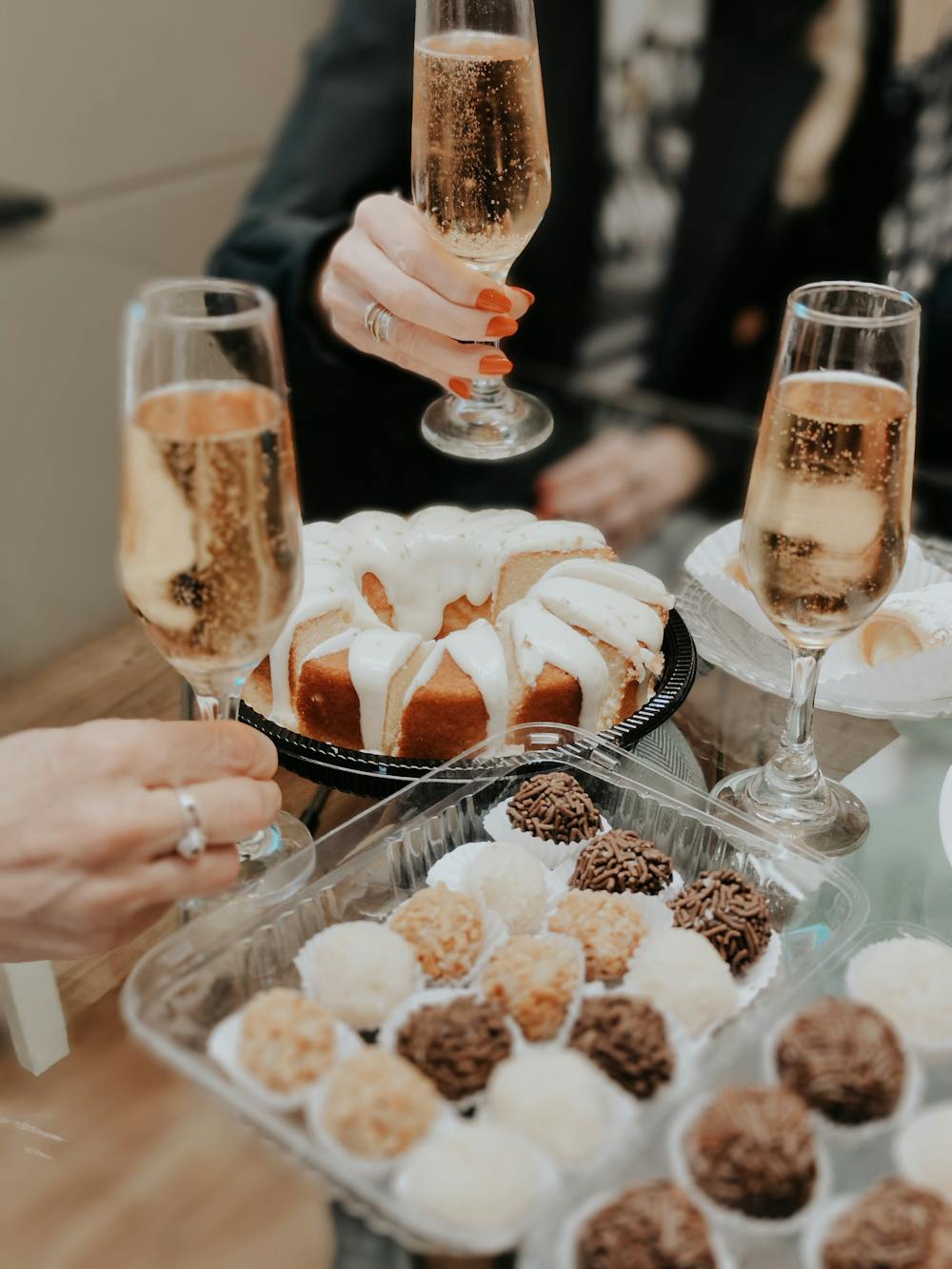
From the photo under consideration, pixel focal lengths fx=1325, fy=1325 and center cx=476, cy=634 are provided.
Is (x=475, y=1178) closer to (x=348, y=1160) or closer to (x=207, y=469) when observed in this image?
(x=348, y=1160)

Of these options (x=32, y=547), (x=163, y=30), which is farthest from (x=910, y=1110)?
(x=163, y=30)

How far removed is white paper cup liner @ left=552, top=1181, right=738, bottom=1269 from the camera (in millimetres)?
583

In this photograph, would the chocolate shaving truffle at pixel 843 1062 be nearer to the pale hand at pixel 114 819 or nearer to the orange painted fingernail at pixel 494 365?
the pale hand at pixel 114 819

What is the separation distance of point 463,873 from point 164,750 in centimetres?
21

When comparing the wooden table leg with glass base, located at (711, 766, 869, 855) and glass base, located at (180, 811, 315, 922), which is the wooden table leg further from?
glass base, located at (711, 766, 869, 855)

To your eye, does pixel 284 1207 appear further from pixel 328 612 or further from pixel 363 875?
pixel 328 612

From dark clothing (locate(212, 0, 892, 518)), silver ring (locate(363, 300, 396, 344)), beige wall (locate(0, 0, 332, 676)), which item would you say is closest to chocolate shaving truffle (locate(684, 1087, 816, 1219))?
silver ring (locate(363, 300, 396, 344))

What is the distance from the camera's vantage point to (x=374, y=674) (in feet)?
3.39

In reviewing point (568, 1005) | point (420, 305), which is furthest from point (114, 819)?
point (420, 305)

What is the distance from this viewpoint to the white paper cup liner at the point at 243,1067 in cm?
65

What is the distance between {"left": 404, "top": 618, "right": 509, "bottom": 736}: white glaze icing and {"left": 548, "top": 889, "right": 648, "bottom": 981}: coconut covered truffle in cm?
25

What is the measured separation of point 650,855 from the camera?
846 millimetres

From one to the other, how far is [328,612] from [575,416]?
0.87 metres

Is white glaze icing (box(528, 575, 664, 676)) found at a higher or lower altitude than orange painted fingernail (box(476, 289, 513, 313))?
lower
